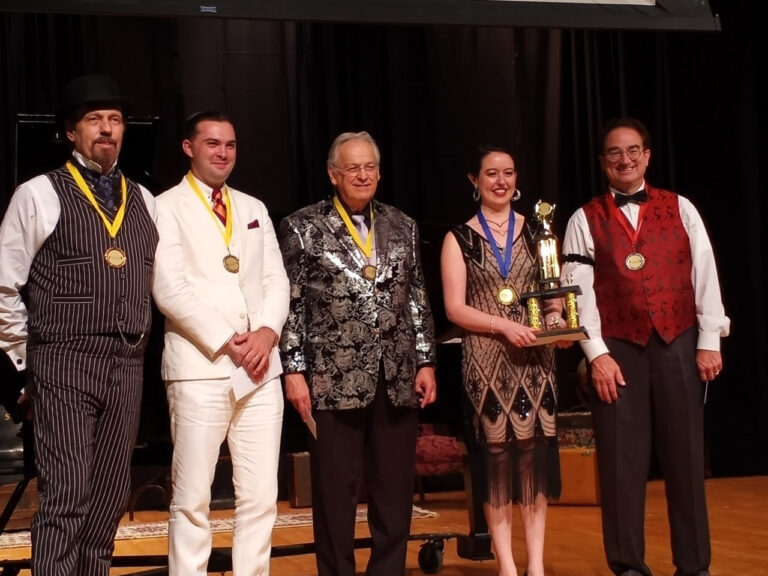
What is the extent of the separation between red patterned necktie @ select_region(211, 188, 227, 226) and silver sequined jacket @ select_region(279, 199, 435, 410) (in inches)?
10.0

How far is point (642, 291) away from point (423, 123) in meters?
4.24

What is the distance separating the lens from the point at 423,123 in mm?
8133

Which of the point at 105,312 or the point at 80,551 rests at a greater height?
the point at 105,312

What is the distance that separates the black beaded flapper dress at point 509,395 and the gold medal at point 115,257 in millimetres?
1270

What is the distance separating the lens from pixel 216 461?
12.4 feet

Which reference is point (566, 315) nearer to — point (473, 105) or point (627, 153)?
point (627, 153)

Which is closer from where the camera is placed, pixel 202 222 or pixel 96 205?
pixel 96 205

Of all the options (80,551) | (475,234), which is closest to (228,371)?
(80,551)

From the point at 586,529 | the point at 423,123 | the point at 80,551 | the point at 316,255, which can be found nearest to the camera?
the point at 80,551

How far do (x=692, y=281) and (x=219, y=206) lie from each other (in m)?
1.70

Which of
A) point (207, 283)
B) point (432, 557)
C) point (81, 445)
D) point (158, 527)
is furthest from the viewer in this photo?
point (158, 527)

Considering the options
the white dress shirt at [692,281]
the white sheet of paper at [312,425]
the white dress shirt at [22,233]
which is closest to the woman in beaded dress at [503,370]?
the white dress shirt at [692,281]

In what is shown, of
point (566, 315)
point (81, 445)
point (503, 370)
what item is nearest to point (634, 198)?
point (566, 315)

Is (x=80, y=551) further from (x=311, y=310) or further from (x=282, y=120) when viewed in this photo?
(x=282, y=120)
